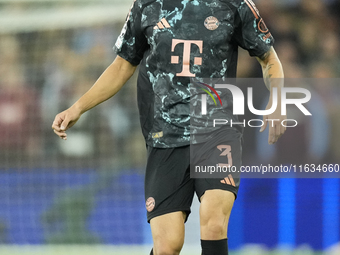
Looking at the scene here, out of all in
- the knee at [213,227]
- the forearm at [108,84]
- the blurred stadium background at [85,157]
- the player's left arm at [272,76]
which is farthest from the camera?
the blurred stadium background at [85,157]

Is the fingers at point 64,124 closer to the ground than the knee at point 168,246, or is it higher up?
higher up

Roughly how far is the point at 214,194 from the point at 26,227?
3282 mm

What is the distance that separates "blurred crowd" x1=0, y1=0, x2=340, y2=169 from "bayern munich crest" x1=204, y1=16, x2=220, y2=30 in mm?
2501

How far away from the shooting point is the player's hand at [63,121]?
296cm

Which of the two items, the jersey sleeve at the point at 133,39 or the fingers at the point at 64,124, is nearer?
the fingers at the point at 64,124

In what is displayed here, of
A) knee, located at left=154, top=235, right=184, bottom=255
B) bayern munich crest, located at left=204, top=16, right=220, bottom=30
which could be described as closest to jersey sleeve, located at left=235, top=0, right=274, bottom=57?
bayern munich crest, located at left=204, top=16, right=220, bottom=30

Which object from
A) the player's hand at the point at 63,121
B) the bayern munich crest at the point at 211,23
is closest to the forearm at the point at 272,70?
the bayern munich crest at the point at 211,23

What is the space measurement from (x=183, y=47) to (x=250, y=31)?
40 centimetres

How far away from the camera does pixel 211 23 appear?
298cm

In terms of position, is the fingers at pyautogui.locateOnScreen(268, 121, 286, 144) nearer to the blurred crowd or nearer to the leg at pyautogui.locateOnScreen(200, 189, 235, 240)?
the leg at pyautogui.locateOnScreen(200, 189, 235, 240)

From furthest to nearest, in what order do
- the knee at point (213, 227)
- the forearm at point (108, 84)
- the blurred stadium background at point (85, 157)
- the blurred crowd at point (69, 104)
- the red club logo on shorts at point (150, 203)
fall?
1. the blurred crowd at point (69, 104)
2. the blurred stadium background at point (85, 157)
3. the forearm at point (108, 84)
4. the red club logo on shorts at point (150, 203)
5. the knee at point (213, 227)

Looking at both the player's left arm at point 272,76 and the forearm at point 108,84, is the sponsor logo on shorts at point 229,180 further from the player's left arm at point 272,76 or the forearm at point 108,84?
the forearm at point 108,84

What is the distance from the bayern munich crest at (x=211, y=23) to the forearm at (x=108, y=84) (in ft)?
1.92

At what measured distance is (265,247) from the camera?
Result: 16.4ft
